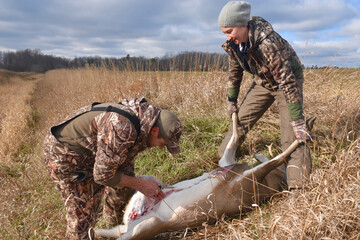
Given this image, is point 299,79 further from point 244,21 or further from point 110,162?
point 110,162

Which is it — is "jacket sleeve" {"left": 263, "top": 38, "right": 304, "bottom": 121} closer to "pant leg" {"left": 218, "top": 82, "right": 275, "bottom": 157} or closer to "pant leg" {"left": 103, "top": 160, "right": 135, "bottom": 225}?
"pant leg" {"left": 218, "top": 82, "right": 275, "bottom": 157}

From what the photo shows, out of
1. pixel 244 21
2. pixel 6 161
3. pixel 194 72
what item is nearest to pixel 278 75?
pixel 244 21

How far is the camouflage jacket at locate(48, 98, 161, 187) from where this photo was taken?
2.13m

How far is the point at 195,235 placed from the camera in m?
2.67

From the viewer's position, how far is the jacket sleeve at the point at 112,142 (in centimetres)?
Result: 213

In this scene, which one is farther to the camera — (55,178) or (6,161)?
(6,161)

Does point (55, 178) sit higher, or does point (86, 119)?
point (86, 119)

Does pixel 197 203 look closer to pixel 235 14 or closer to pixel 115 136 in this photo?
pixel 115 136

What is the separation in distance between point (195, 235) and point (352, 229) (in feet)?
4.43

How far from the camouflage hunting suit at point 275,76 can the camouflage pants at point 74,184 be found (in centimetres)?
205

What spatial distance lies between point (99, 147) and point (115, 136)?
0.60 feet

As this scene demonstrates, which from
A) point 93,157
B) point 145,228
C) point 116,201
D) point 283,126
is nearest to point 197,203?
point 145,228

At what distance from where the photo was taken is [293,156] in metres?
3.08

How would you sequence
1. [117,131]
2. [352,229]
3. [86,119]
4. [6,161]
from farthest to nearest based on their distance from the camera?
1. [6,161]
2. [86,119]
3. [117,131]
4. [352,229]
